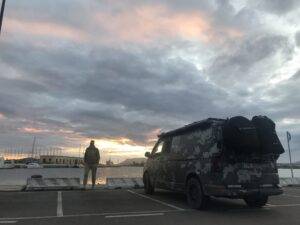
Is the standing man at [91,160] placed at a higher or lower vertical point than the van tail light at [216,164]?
higher

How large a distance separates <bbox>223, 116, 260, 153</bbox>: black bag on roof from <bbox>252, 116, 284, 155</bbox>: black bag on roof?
0.59 feet

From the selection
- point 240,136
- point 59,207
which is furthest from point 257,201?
point 59,207

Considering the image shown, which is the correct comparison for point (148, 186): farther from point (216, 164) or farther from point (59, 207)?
point (216, 164)

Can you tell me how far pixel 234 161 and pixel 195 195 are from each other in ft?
4.69

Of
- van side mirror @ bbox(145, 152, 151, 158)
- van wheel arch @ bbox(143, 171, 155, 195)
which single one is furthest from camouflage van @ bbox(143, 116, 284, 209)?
van side mirror @ bbox(145, 152, 151, 158)

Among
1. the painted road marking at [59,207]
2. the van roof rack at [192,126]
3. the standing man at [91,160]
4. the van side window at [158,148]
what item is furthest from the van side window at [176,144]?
the standing man at [91,160]

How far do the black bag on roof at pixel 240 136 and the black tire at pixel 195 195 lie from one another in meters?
1.39

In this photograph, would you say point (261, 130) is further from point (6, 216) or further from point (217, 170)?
point (6, 216)

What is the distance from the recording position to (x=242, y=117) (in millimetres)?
11148

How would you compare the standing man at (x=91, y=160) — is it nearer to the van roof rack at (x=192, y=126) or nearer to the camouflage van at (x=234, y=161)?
the van roof rack at (x=192, y=126)

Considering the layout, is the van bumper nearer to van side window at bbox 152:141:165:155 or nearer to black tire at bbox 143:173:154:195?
van side window at bbox 152:141:165:155

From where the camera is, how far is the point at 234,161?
10953mm

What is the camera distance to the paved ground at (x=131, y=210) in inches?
379

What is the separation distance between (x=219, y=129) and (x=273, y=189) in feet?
6.59
